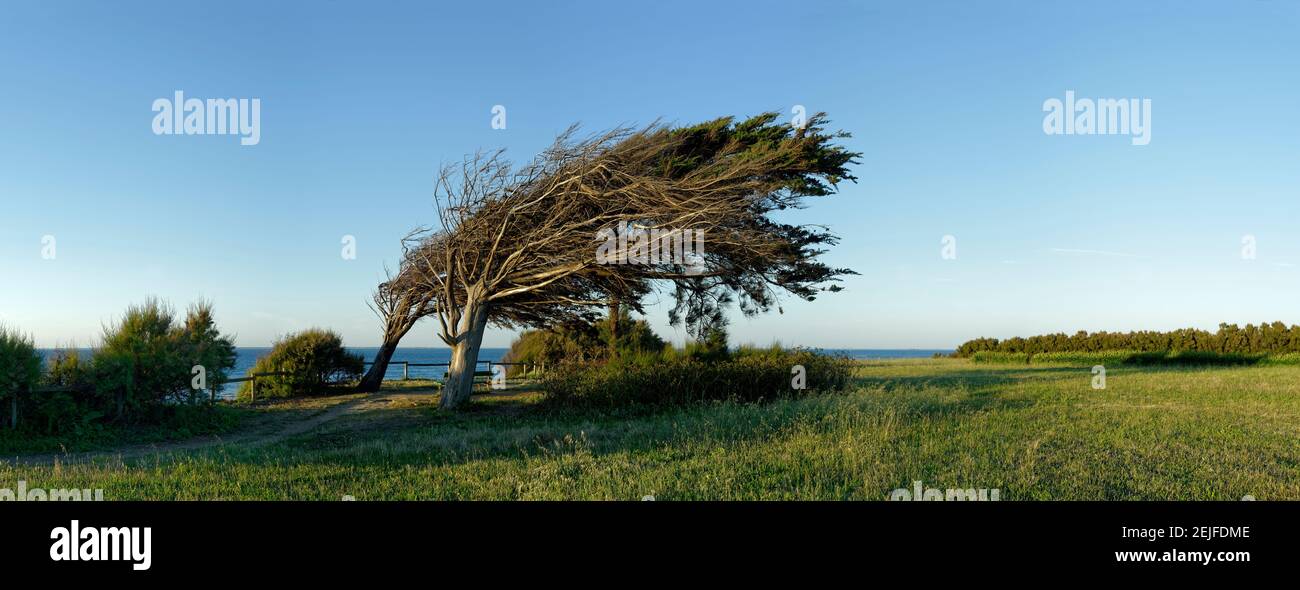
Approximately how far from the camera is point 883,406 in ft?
41.1

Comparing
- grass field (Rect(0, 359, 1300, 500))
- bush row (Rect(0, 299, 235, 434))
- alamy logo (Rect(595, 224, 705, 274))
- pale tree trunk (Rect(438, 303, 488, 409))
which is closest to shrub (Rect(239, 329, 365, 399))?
bush row (Rect(0, 299, 235, 434))

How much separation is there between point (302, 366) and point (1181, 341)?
44.2 metres

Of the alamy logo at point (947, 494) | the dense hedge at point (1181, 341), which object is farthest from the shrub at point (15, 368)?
the dense hedge at point (1181, 341)

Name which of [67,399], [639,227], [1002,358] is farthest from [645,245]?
[1002,358]

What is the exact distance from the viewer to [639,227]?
1753 cm

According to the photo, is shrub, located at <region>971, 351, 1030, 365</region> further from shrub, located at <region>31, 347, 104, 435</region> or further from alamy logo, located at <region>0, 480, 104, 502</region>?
alamy logo, located at <region>0, 480, 104, 502</region>

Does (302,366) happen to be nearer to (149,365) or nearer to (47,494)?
(149,365)

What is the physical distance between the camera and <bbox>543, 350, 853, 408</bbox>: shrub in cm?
1695

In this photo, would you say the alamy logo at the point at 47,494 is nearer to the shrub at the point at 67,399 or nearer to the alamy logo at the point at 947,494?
the shrub at the point at 67,399

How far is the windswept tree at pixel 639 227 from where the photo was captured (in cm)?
1720

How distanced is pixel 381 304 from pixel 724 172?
52.4 ft

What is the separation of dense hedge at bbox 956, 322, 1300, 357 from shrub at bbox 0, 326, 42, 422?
45669mm
